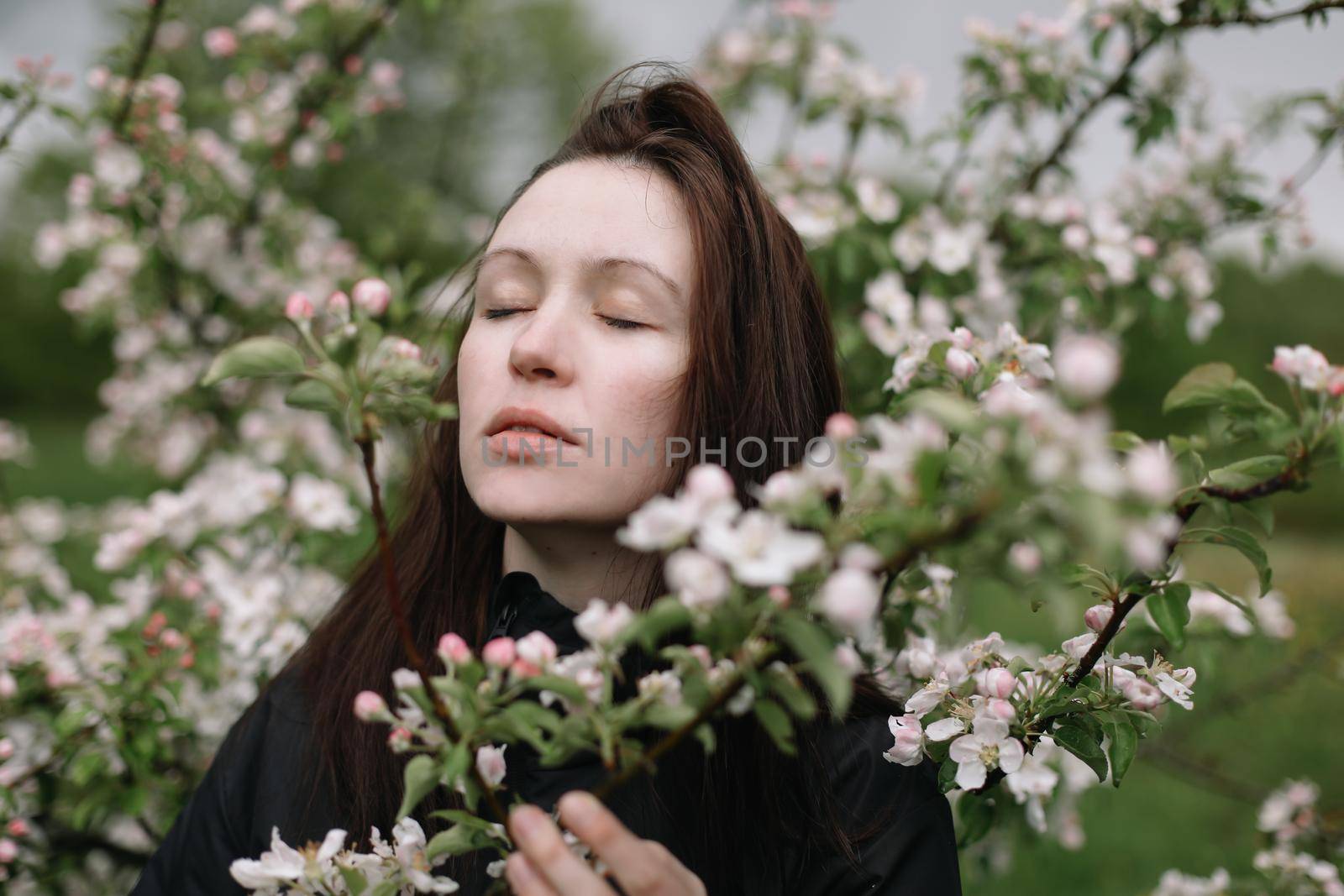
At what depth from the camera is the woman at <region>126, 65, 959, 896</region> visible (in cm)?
125

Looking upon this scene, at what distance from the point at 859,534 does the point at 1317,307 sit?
13.6 metres

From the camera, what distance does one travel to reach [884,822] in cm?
129

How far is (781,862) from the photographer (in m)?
1.31

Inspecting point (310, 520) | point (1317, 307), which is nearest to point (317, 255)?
point (310, 520)

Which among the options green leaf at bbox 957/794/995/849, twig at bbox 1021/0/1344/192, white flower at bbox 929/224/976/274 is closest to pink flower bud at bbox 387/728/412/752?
green leaf at bbox 957/794/995/849

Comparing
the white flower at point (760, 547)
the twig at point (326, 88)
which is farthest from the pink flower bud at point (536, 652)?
the twig at point (326, 88)

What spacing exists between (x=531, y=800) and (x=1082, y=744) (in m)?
0.70

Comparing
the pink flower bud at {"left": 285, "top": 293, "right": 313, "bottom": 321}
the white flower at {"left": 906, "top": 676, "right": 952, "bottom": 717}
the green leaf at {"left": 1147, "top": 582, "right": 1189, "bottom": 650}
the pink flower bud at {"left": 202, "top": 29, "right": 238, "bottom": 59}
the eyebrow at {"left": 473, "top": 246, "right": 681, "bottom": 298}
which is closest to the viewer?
the pink flower bud at {"left": 285, "top": 293, "right": 313, "bottom": 321}

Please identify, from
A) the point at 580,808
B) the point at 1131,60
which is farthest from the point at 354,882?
the point at 1131,60

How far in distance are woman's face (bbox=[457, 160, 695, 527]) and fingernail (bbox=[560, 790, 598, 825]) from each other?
1.43ft

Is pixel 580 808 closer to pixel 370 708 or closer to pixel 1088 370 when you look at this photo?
pixel 370 708

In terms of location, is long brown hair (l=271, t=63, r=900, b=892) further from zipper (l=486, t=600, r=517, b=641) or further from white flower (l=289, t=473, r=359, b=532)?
white flower (l=289, t=473, r=359, b=532)

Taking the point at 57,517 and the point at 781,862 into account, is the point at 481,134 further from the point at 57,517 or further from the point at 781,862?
the point at 781,862

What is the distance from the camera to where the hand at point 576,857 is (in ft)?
2.76
